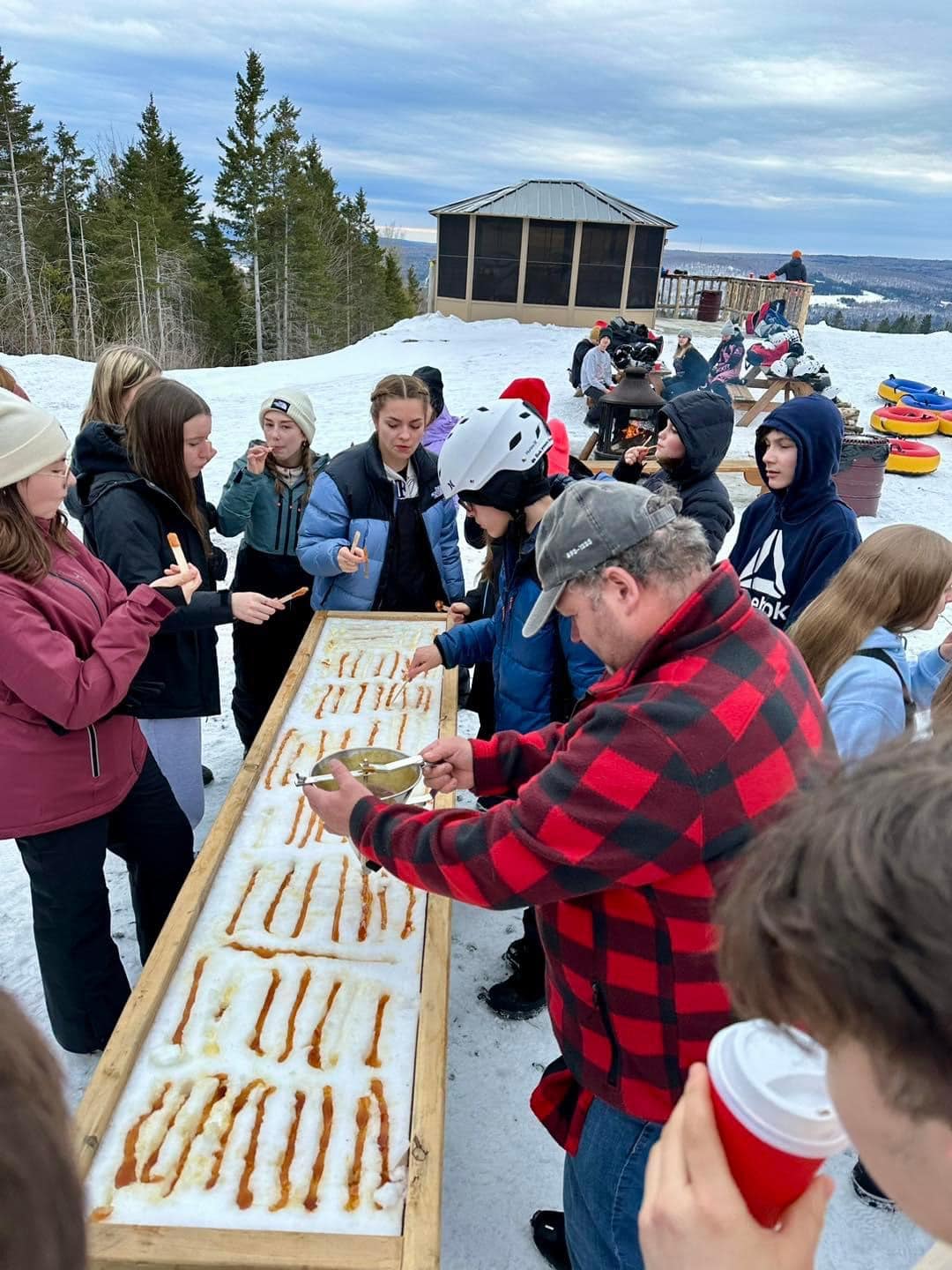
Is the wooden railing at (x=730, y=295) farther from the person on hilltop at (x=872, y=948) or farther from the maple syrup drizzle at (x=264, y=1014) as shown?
the person on hilltop at (x=872, y=948)

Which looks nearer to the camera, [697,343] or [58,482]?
[58,482]

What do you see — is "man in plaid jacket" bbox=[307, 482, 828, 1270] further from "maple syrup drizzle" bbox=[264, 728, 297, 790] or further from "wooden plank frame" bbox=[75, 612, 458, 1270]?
"maple syrup drizzle" bbox=[264, 728, 297, 790]

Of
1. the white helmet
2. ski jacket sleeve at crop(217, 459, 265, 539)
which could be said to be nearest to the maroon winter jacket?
the white helmet

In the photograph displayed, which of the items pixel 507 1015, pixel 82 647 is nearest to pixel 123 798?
pixel 82 647

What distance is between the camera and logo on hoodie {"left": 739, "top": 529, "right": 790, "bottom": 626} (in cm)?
358

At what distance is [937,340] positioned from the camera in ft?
67.0

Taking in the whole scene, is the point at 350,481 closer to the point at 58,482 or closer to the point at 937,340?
the point at 58,482

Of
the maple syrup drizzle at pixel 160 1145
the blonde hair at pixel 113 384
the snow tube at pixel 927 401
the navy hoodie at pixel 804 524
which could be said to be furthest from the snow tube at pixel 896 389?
the maple syrup drizzle at pixel 160 1145

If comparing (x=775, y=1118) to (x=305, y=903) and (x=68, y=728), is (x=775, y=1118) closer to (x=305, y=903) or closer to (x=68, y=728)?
(x=305, y=903)

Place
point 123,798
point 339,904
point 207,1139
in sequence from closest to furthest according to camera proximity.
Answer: point 207,1139 < point 339,904 < point 123,798

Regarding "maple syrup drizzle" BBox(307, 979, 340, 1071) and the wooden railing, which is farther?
the wooden railing

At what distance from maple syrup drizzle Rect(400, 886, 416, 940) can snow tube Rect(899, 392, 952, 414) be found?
43.6 feet

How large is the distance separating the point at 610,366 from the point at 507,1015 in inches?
421

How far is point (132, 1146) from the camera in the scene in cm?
143
